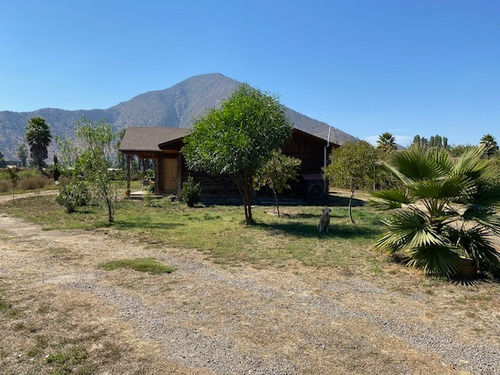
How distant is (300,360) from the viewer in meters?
3.76

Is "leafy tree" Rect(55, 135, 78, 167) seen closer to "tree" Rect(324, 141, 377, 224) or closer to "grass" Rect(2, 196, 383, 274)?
"grass" Rect(2, 196, 383, 274)

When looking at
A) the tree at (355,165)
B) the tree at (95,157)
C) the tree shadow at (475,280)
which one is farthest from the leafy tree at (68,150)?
the tree shadow at (475,280)

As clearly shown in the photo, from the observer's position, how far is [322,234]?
37.1 feet

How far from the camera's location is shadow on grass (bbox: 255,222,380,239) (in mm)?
11133

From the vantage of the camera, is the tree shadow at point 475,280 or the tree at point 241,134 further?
the tree at point 241,134

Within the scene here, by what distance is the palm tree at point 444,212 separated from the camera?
22.4 ft

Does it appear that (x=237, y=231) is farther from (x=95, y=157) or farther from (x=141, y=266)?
(x=95, y=157)

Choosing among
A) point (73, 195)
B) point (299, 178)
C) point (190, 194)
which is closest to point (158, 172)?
point (190, 194)

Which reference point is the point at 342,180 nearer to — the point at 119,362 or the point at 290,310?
the point at 290,310

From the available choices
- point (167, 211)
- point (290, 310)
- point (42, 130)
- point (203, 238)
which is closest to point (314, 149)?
point (167, 211)

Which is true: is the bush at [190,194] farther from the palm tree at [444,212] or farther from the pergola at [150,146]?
the palm tree at [444,212]

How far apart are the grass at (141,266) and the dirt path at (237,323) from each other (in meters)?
0.25

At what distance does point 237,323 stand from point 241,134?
26.9ft

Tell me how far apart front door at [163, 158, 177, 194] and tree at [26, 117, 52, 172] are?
32191 mm
